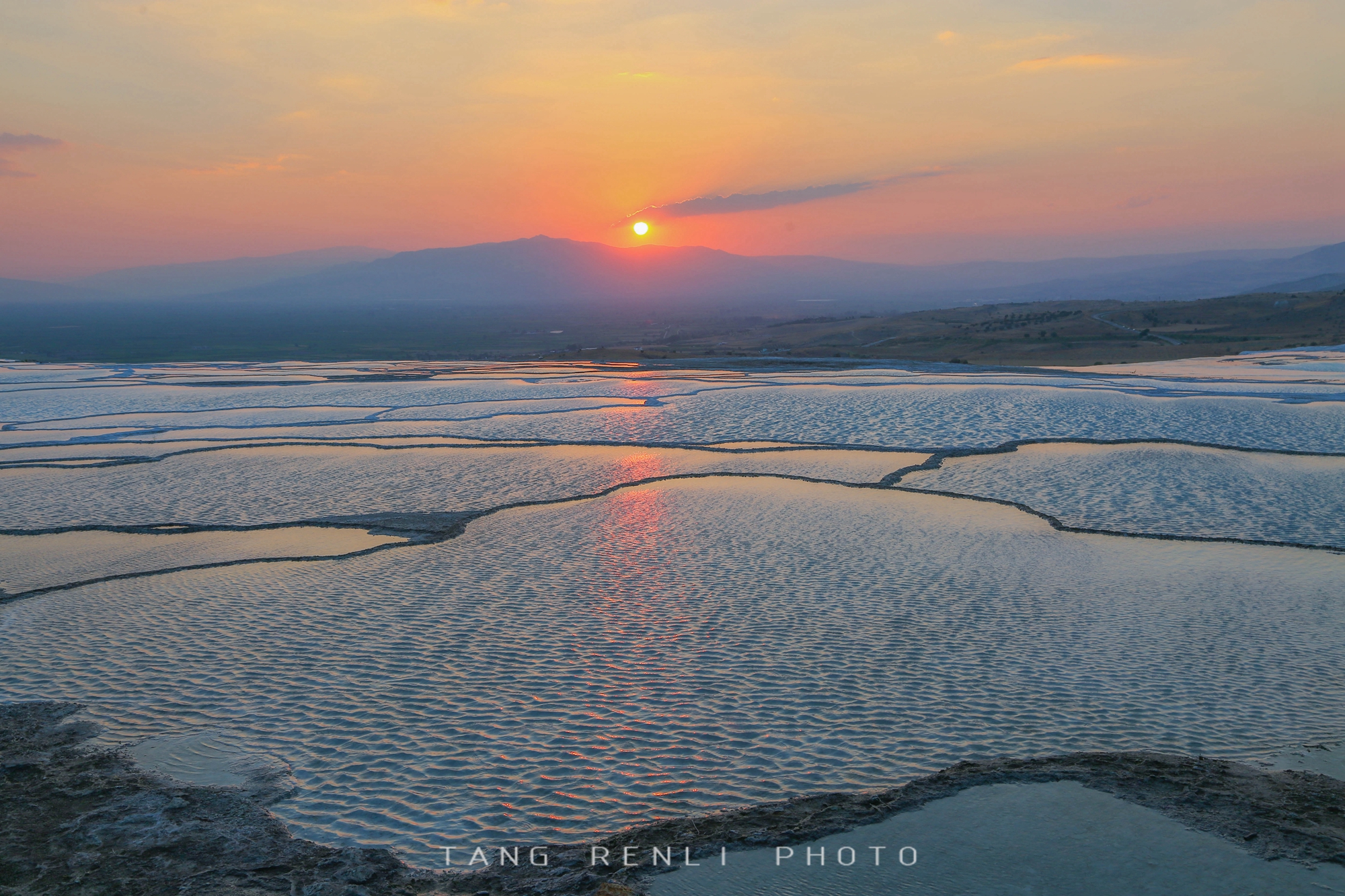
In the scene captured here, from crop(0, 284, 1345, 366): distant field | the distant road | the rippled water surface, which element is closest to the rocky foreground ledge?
the rippled water surface

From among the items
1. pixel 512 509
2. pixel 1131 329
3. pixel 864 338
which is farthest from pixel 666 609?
pixel 864 338

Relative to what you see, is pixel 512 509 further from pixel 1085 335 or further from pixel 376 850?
pixel 1085 335

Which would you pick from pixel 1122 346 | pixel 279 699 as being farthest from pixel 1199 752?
pixel 1122 346

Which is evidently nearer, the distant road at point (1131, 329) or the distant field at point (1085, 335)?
the distant field at point (1085, 335)

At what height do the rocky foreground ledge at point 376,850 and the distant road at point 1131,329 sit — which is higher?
the distant road at point 1131,329

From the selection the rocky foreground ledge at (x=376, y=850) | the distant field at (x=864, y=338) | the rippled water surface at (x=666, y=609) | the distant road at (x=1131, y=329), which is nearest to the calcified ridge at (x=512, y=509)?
the rippled water surface at (x=666, y=609)

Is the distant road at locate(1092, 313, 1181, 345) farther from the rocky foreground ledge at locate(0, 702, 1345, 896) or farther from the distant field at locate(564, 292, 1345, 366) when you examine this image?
the rocky foreground ledge at locate(0, 702, 1345, 896)

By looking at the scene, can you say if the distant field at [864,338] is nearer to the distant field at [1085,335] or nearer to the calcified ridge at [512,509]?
the distant field at [1085,335]
